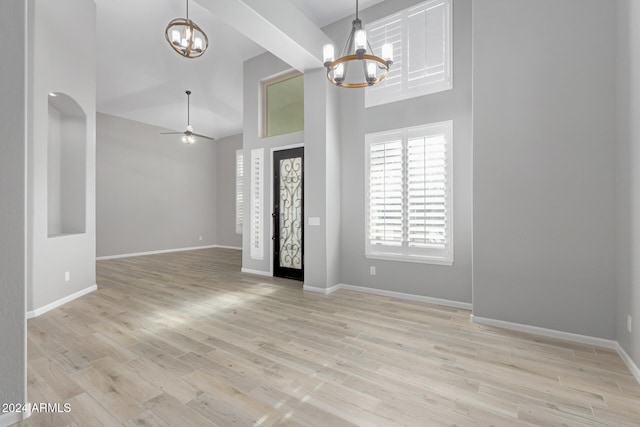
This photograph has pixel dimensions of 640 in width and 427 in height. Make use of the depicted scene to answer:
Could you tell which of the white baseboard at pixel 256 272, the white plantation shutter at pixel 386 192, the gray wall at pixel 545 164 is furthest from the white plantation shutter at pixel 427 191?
the white baseboard at pixel 256 272

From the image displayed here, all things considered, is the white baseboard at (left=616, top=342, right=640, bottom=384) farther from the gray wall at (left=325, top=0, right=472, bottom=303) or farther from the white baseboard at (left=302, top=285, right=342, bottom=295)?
the white baseboard at (left=302, top=285, right=342, bottom=295)

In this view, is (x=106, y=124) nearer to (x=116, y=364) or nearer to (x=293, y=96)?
(x=293, y=96)

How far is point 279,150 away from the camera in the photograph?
18.5 feet

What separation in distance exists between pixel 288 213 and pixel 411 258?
8.20 feet

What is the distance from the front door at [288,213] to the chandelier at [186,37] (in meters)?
2.22

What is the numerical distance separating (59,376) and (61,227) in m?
3.40

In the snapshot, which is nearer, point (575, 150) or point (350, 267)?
point (575, 150)

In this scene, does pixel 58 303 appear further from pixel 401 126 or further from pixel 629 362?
pixel 629 362

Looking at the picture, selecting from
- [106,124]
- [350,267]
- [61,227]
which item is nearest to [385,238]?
[350,267]

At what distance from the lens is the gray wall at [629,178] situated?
2.27m

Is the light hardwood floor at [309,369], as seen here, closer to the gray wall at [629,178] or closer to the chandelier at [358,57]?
the gray wall at [629,178]

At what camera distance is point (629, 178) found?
2395mm
